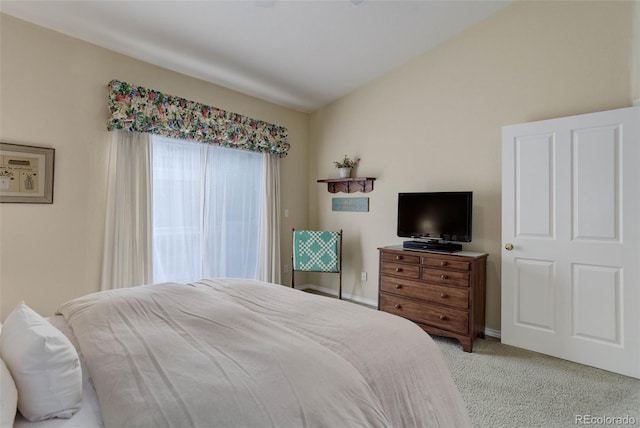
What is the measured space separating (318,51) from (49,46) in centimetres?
240

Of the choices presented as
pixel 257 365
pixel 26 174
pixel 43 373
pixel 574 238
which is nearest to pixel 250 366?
pixel 257 365

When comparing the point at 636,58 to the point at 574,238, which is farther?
the point at 574,238

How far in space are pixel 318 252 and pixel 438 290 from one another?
164 centimetres

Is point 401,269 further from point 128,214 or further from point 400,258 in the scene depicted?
point 128,214

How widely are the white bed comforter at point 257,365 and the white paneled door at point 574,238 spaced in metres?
1.89

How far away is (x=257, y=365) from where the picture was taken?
1.12m

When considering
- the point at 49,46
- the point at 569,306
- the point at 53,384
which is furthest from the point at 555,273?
the point at 49,46

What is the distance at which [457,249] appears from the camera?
3.25 m

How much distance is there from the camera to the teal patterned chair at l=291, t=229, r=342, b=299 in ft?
13.8

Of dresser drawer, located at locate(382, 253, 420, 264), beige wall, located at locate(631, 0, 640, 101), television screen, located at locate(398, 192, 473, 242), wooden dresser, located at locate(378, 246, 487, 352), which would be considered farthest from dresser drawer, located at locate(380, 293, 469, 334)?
beige wall, located at locate(631, 0, 640, 101)

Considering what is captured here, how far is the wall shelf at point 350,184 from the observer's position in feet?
14.0

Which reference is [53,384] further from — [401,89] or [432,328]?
[401,89]

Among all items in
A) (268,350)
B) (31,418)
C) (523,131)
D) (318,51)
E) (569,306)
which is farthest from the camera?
(318,51)

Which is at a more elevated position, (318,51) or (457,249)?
(318,51)
